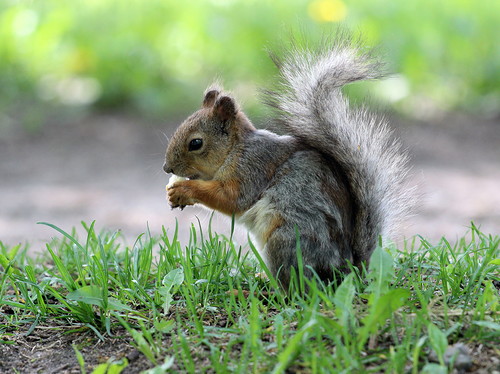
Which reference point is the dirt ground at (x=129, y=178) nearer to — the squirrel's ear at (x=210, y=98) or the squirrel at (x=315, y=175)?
the squirrel's ear at (x=210, y=98)

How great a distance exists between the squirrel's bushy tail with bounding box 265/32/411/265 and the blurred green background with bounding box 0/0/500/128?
3.56 meters

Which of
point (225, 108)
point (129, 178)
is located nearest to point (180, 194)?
point (225, 108)

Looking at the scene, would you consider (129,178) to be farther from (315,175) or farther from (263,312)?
(263,312)

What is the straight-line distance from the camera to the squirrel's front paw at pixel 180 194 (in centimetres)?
233

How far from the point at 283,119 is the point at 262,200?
0.32 metres

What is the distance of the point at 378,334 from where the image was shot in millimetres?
1730

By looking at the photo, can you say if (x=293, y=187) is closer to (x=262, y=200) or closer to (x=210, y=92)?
(x=262, y=200)

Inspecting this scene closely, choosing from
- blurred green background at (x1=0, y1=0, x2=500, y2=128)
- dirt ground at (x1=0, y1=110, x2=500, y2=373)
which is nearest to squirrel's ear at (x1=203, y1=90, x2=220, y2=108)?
dirt ground at (x1=0, y1=110, x2=500, y2=373)

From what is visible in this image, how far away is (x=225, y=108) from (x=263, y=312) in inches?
33.6

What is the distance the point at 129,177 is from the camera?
5492 millimetres

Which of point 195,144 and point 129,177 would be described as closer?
point 195,144

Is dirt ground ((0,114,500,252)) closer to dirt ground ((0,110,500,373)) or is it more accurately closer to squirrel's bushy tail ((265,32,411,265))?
dirt ground ((0,110,500,373))

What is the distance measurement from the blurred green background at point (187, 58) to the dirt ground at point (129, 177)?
26cm

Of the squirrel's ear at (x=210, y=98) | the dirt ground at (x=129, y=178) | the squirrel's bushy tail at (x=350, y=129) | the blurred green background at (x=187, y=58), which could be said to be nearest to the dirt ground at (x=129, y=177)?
the dirt ground at (x=129, y=178)
